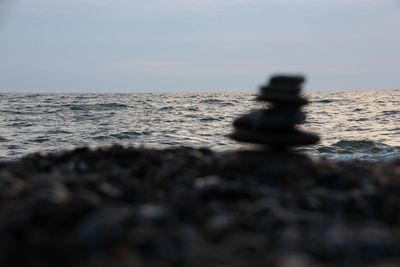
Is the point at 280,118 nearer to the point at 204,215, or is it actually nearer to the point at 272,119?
the point at 272,119

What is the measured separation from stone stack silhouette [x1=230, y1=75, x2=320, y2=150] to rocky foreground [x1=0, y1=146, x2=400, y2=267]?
0.15 m

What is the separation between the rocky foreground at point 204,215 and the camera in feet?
8.00

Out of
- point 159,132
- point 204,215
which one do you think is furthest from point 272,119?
point 159,132

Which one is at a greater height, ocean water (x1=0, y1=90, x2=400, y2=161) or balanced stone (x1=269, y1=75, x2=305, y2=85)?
balanced stone (x1=269, y1=75, x2=305, y2=85)

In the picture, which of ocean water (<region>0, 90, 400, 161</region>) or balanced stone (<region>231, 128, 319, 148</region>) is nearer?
balanced stone (<region>231, 128, 319, 148</region>)

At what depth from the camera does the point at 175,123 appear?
1795cm

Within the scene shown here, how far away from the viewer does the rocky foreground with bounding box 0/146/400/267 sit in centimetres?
244

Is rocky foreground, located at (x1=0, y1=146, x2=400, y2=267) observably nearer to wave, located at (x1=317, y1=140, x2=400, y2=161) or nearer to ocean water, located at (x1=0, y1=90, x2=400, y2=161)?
ocean water, located at (x1=0, y1=90, x2=400, y2=161)

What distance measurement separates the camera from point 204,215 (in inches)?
122

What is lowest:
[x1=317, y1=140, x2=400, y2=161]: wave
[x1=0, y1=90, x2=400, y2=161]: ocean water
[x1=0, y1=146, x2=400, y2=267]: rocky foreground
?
[x1=0, y1=90, x2=400, y2=161]: ocean water

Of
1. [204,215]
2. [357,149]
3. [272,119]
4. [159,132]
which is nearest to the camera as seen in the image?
[204,215]

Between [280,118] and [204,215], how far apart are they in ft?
5.27

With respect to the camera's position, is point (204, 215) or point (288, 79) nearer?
point (204, 215)

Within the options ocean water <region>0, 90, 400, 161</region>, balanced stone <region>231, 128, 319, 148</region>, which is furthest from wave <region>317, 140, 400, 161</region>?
balanced stone <region>231, 128, 319, 148</region>
